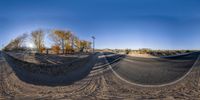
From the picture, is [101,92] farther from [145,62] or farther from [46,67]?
[46,67]

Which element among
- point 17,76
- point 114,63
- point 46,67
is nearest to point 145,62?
A: point 114,63

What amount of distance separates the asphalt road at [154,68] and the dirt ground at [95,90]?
192mm

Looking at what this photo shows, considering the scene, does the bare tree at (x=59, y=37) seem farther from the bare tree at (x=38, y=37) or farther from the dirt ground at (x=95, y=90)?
the dirt ground at (x=95, y=90)

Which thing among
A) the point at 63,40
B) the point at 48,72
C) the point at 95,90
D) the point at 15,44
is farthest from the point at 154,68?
the point at 63,40

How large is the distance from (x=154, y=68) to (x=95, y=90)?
1.53 meters

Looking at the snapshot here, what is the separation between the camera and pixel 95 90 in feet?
13.0

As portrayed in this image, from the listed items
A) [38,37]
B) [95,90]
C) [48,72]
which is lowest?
[95,90]

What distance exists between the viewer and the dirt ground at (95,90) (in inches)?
136

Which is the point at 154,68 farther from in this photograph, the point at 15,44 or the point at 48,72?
the point at 15,44

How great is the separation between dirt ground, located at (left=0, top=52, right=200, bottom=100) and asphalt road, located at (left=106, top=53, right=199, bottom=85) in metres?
0.19

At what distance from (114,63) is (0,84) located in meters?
3.01

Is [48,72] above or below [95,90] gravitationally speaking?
above

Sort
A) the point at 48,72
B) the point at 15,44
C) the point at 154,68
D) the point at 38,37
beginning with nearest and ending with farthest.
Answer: the point at 154,68, the point at 48,72, the point at 15,44, the point at 38,37

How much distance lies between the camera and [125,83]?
4430mm
